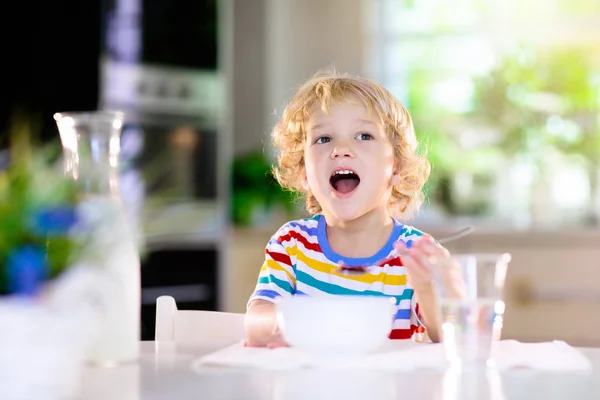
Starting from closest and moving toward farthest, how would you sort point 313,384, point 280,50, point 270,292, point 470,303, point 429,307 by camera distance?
point 313,384, point 470,303, point 429,307, point 270,292, point 280,50

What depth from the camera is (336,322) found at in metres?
1.05

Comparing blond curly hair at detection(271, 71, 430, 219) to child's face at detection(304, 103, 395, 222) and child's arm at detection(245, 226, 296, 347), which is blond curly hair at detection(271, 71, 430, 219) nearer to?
child's face at detection(304, 103, 395, 222)

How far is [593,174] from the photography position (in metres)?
4.41

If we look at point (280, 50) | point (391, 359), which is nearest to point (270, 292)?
point (391, 359)

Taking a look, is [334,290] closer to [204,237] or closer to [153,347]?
[153,347]

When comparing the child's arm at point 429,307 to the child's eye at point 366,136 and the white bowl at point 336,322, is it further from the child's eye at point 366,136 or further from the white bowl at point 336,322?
the child's eye at point 366,136

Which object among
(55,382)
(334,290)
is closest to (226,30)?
(334,290)

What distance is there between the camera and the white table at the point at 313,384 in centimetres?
85

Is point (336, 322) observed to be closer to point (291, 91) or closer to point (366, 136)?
point (366, 136)

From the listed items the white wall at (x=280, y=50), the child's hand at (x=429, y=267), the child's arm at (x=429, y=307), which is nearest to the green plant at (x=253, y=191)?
the white wall at (x=280, y=50)

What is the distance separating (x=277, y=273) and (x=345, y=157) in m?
0.23

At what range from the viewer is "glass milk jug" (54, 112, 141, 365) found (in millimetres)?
985

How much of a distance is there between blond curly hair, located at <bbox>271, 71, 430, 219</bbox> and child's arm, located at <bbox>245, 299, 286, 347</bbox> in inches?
18.4

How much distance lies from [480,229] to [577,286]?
43cm
